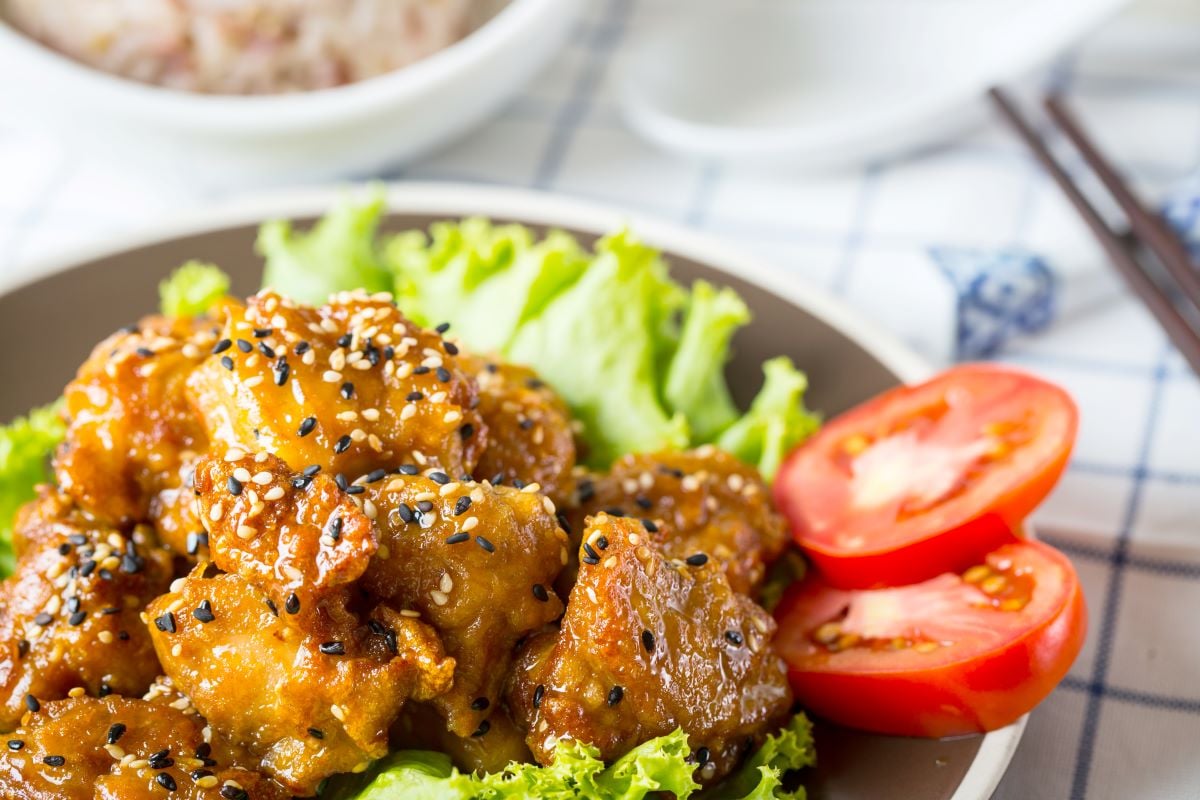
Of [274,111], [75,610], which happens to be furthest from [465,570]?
[274,111]

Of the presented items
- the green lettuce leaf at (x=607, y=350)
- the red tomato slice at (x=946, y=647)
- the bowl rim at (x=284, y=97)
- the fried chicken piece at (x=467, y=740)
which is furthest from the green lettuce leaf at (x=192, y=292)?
the red tomato slice at (x=946, y=647)

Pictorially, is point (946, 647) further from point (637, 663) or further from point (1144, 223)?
point (1144, 223)

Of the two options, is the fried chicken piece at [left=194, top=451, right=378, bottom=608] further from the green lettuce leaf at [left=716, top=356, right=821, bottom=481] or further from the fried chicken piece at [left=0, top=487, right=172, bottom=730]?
the green lettuce leaf at [left=716, top=356, right=821, bottom=481]

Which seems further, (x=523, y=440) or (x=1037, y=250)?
(x=1037, y=250)

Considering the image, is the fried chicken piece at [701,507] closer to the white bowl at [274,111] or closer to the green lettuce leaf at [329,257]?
the green lettuce leaf at [329,257]

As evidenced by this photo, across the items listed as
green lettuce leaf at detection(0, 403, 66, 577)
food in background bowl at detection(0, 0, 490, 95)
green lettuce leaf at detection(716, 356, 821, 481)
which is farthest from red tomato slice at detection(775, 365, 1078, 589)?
food in background bowl at detection(0, 0, 490, 95)

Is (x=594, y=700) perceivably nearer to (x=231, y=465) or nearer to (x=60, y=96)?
(x=231, y=465)
